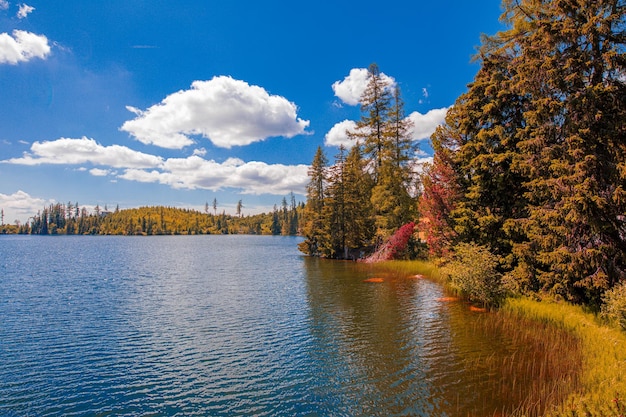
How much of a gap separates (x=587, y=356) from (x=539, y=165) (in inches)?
366

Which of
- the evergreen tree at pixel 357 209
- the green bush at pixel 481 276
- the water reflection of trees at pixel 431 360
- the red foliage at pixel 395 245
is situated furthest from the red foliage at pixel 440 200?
the evergreen tree at pixel 357 209

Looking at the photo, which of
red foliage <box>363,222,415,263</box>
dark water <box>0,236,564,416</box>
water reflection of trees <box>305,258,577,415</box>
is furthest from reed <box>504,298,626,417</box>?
red foliage <box>363,222,415,263</box>

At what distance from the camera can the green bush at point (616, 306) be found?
12.6m

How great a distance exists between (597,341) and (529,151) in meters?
9.32

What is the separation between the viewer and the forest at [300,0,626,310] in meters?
14.6

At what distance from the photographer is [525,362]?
1184cm

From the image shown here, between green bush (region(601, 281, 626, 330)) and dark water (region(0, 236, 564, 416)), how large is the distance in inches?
163

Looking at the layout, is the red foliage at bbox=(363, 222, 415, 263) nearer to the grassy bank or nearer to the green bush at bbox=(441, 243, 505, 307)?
the green bush at bbox=(441, 243, 505, 307)

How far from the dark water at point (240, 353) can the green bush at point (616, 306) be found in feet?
13.6

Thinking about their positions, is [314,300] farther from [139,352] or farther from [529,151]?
[529,151]

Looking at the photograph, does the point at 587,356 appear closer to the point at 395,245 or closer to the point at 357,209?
the point at 395,245

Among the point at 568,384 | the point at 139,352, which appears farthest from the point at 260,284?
the point at 568,384

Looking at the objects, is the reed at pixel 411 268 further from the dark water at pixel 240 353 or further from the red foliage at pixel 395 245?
the dark water at pixel 240 353

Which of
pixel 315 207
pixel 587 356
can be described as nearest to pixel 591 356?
pixel 587 356
